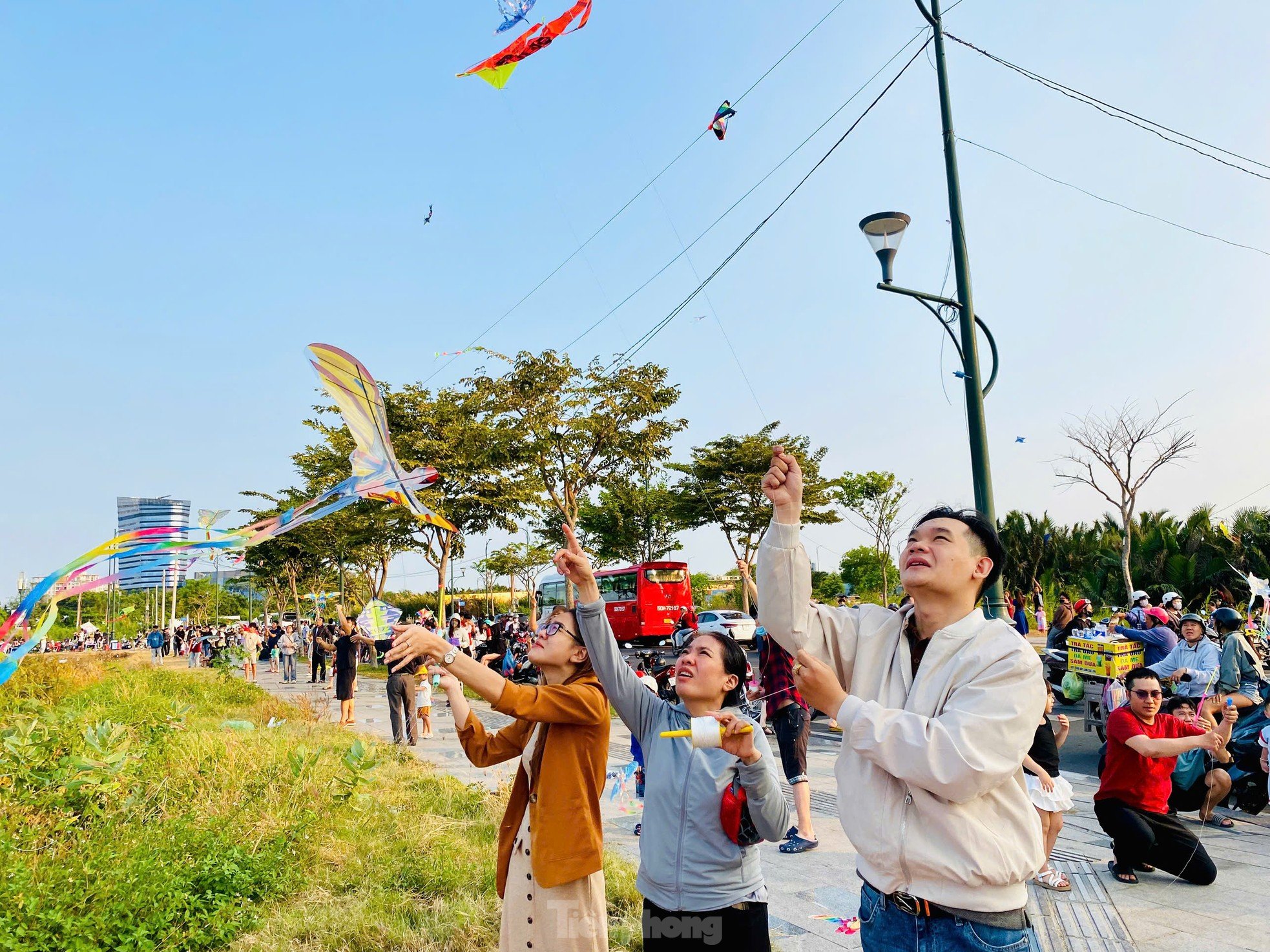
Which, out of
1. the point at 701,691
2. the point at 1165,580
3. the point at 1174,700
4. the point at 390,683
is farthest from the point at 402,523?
the point at 1165,580

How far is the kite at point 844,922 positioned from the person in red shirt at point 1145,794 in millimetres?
1877

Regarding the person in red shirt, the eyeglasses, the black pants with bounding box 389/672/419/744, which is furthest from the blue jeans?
the black pants with bounding box 389/672/419/744

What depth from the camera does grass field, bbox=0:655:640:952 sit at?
153 inches

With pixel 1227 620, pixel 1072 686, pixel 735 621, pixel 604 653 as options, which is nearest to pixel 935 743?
pixel 604 653

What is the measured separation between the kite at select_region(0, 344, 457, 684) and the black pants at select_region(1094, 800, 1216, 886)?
14.1 ft

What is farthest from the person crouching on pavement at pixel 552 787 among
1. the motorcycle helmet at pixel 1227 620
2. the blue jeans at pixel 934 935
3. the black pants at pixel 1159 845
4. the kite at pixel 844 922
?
the motorcycle helmet at pixel 1227 620

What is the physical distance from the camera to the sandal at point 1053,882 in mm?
4863

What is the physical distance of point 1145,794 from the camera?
514cm

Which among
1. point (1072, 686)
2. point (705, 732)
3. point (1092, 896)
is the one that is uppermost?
point (705, 732)

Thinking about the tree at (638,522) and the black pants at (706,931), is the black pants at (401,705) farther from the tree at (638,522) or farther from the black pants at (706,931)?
the tree at (638,522)

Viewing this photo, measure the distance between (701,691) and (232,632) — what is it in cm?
4255

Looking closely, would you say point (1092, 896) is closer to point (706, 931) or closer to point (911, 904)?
point (706, 931)

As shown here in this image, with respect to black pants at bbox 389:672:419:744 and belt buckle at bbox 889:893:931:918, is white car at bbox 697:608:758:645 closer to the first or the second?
black pants at bbox 389:672:419:744

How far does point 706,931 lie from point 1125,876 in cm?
381
